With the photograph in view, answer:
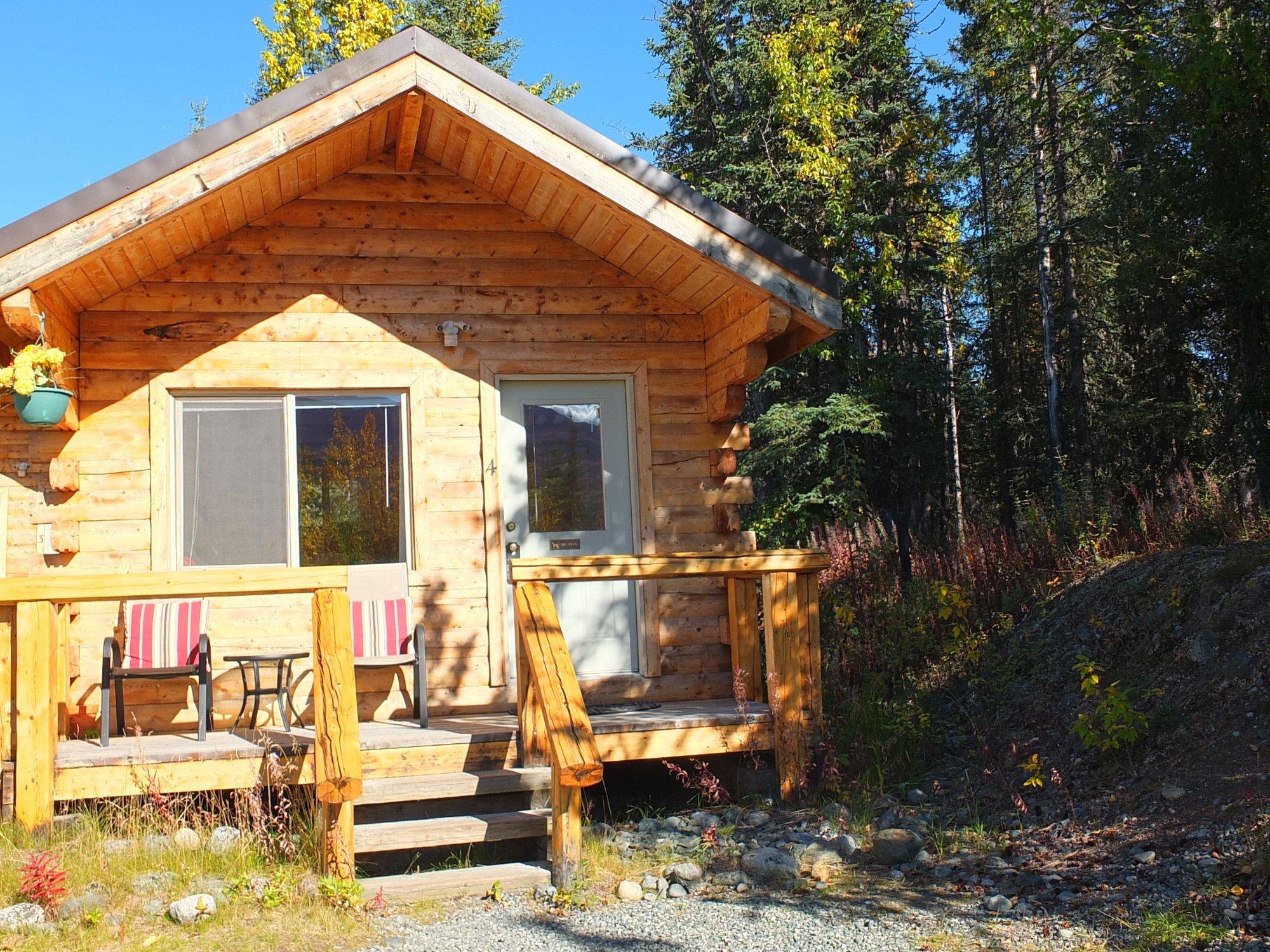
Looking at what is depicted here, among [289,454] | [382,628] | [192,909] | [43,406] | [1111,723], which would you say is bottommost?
[192,909]

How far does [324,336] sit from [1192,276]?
7.47 m

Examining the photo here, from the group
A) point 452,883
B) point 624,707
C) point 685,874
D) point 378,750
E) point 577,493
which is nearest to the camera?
point 452,883

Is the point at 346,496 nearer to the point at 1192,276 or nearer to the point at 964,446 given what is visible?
the point at 1192,276

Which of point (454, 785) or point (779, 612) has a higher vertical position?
point (779, 612)

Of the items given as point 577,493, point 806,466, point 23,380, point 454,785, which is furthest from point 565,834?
point 806,466

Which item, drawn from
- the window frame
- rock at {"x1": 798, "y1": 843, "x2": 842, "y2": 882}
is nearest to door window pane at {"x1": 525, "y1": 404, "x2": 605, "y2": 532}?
the window frame

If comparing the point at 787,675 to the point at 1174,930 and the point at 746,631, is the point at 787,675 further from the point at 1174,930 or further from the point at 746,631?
the point at 1174,930

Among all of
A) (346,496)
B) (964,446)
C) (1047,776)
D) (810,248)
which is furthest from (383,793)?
(964,446)

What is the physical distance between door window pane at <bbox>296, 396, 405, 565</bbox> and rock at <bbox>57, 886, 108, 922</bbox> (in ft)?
8.46

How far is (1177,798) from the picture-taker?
4.96 m

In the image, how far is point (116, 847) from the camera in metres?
4.73

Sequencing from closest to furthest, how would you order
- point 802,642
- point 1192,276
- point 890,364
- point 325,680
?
1. point 325,680
2. point 802,642
3. point 1192,276
4. point 890,364

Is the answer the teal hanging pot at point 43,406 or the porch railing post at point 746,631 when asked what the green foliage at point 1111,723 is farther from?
the teal hanging pot at point 43,406

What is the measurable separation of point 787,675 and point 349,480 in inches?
117
